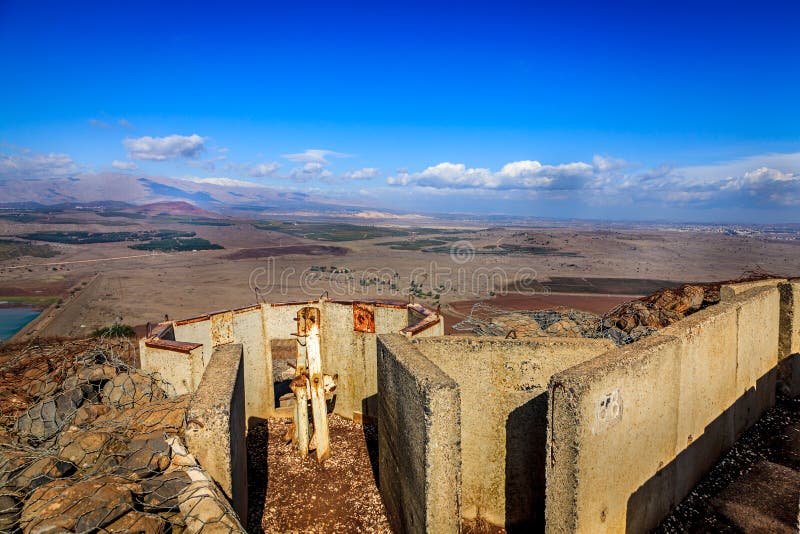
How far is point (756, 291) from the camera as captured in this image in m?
8.39

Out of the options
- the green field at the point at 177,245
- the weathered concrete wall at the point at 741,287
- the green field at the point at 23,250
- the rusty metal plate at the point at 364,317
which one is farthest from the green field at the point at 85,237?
the weathered concrete wall at the point at 741,287

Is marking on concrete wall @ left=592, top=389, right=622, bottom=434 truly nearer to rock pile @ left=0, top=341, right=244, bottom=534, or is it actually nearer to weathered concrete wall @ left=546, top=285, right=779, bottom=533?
weathered concrete wall @ left=546, top=285, right=779, bottom=533

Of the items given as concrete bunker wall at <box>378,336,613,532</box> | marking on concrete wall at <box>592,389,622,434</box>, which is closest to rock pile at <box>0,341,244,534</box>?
concrete bunker wall at <box>378,336,613,532</box>

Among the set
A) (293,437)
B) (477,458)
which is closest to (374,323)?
(293,437)

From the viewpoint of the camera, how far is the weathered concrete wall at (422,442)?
4887mm

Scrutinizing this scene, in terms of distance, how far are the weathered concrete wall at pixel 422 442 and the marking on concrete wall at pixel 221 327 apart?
14.8 feet

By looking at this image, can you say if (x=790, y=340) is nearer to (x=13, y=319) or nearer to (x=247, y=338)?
(x=247, y=338)

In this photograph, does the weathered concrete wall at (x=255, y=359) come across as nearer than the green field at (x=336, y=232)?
Yes

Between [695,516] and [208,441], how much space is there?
6099 mm

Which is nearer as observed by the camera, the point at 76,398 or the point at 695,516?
the point at 695,516

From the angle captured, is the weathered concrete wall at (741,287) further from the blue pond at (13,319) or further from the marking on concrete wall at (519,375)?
the blue pond at (13,319)

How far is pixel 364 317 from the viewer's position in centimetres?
980

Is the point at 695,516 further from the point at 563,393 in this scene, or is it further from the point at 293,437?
the point at 293,437

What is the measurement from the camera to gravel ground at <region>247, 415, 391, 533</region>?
6.82 meters
